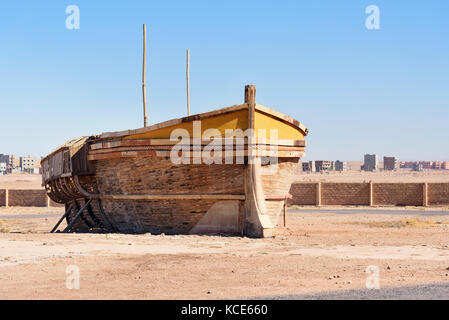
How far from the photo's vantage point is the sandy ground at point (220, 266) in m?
7.91

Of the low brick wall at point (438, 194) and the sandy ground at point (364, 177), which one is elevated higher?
the low brick wall at point (438, 194)

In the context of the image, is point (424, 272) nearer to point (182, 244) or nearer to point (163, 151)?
point (182, 244)

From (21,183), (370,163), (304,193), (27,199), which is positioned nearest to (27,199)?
(27,199)

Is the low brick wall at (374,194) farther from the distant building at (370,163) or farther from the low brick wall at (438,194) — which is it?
the distant building at (370,163)

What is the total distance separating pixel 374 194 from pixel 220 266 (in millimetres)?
25584

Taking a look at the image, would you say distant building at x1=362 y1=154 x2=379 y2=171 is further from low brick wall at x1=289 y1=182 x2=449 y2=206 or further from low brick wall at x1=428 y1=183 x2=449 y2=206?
low brick wall at x1=289 y1=182 x2=449 y2=206

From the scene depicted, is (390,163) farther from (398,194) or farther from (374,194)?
(374,194)

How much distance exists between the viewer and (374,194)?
112 feet

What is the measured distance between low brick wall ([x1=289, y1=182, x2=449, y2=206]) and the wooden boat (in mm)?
18380

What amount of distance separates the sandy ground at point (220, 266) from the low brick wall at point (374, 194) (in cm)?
1855

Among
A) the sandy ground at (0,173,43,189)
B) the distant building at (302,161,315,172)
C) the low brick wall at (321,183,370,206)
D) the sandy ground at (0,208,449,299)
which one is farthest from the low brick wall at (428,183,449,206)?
the distant building at (302,161,315,172)

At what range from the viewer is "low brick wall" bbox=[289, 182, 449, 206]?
33.6 metres

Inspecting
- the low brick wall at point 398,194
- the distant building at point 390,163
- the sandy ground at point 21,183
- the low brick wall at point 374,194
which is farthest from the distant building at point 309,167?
the low brick wall at point 398,194
